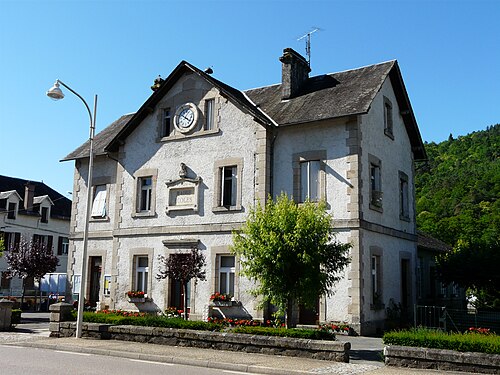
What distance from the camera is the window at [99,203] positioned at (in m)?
25.6

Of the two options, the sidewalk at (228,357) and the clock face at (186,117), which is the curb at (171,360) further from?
the clock face at (186,117)

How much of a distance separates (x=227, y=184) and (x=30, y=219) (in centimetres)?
2953

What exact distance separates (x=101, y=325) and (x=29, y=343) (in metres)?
2.02

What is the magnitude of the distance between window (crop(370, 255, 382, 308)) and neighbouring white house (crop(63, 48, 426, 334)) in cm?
5

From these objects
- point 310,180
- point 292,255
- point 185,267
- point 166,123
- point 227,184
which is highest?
point 166,123

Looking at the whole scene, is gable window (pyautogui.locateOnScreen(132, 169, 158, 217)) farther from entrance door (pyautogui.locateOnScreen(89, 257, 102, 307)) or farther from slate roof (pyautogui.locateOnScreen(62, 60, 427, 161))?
entrance door (pyautogui.locateOnScreen(89, 257, 102, 307))

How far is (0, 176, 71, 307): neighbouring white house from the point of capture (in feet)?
141

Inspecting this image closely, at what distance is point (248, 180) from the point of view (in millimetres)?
21391

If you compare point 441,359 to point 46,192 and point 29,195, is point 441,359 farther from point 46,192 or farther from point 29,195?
point 46,192

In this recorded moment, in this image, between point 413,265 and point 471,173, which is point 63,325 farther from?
point 471,173

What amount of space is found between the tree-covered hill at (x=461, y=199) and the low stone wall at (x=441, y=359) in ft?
143

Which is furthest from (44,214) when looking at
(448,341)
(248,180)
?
(448,341)

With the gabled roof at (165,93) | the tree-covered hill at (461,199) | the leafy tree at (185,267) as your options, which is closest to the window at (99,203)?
the gabled roof at (165,93)

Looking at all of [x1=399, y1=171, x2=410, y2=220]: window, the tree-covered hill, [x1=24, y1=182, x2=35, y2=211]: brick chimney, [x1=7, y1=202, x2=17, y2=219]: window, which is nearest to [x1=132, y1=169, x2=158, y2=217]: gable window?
[x1=399, y1=171, x2=410, y2=220]: window
